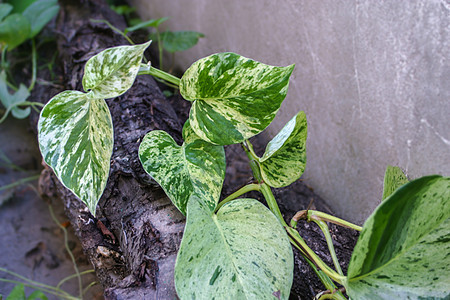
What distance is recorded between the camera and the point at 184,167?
0.72m

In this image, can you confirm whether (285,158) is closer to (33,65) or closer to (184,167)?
(184,167)

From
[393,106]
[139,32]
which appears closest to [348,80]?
[393,106]

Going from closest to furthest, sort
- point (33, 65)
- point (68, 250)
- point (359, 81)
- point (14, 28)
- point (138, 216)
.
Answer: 1. point (138, 216)
2. point (359, 81)
3. point (68, 250)
4. point (14, 28)
5. point (33, 65)

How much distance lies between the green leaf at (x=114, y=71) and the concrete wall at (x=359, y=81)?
524mm

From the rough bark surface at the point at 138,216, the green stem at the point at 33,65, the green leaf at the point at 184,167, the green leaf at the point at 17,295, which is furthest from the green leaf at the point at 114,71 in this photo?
the green stem at the point at 33,65

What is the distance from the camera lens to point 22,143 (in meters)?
1.62

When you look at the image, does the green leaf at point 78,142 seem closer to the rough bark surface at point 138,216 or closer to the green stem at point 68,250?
the rough bark surface at point 138,216

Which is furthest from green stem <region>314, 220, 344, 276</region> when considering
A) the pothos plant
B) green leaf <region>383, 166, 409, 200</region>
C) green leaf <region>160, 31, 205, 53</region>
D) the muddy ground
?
green leaf <region>160, 31, 205, 53</region>

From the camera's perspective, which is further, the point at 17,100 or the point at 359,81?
the point at 17,100

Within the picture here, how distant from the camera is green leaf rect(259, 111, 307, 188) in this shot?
0.70m

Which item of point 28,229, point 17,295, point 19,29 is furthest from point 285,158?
point 19,29

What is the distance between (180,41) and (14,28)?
58 centimetres

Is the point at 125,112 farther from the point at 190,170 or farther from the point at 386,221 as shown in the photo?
the point at 386,221

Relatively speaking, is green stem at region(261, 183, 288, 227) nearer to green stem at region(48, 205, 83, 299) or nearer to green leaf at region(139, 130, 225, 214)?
green leaf at region(139, 130, 225, 214)
